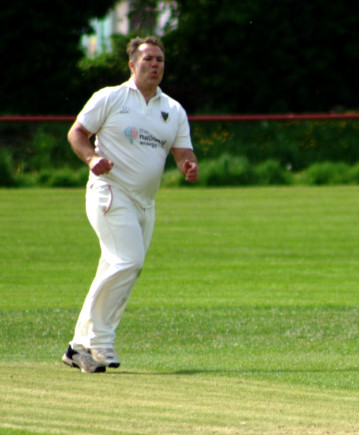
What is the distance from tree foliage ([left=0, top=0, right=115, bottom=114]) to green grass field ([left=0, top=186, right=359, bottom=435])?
14.7m

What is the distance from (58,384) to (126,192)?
138cm

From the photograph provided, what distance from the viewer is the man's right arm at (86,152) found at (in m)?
6.39

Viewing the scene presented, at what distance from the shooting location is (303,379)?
6.59m

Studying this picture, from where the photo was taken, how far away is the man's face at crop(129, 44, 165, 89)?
22.2 feet

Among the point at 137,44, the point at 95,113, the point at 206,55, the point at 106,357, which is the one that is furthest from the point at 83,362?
the point at 206,55

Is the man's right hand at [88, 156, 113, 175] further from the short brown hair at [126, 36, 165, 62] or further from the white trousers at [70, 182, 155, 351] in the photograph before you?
the short brown hair at [126, 36, 165, 62]

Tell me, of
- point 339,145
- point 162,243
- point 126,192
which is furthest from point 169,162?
point 126,192

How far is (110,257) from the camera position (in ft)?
22.1

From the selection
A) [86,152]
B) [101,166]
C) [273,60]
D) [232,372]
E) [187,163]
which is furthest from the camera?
[273,60]

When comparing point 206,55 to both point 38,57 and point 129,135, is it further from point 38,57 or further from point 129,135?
point 129,135

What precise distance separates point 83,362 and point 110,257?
699 millimetres

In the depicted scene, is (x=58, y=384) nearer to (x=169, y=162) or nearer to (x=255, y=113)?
(x=169, y=162)

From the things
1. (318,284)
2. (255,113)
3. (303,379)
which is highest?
(303,379)

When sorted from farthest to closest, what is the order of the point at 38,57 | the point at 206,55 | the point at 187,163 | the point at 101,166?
the point at 206,55
the point at 38,57
the point at 187,163
the point at 101,166
